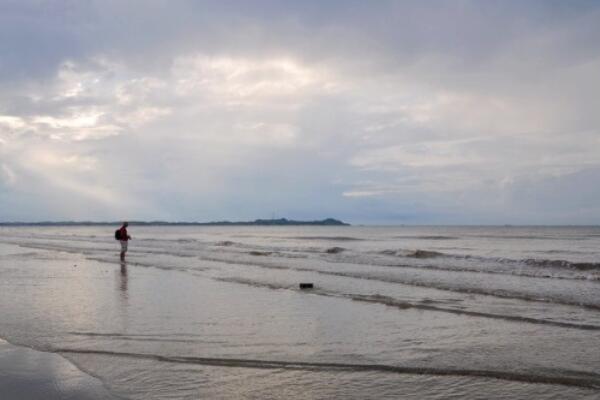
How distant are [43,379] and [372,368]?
13.9 feet

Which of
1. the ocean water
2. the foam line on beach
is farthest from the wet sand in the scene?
the foam line on beach

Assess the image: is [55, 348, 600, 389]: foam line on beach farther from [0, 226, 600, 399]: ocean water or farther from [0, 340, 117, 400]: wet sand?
[0, 340, 117, 400]: wet sand

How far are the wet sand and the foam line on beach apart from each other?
0.63m

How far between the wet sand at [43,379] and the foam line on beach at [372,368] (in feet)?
2.07

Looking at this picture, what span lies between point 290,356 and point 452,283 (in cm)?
1165

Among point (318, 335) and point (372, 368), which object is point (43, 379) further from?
point (318, 335)

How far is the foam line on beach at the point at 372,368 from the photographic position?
278 inches

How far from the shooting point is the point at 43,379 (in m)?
6.91

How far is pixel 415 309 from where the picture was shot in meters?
12.9

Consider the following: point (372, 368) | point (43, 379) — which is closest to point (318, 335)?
point (372, 368)

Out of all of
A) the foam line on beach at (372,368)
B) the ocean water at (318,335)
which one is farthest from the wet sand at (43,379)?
the foam line on beach at (372,368)

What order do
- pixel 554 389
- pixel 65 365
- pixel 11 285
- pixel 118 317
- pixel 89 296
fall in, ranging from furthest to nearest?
1. pixel 11 285
2. pixel 89 296
3. pixel 118 317
4. pixel 65 365
5. pixel 554 389

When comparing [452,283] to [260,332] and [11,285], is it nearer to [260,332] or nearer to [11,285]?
[260,332]

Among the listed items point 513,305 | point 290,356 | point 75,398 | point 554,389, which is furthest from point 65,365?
point 513,305
